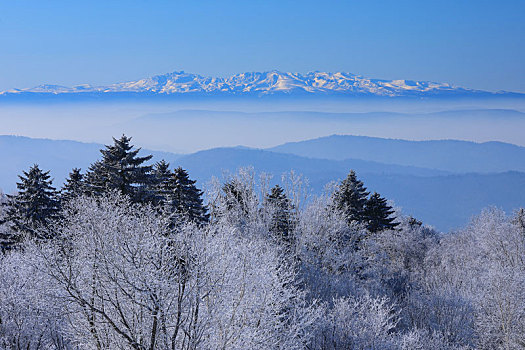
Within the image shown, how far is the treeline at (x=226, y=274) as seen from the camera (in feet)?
47.1

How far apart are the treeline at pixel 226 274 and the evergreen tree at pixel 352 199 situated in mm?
169

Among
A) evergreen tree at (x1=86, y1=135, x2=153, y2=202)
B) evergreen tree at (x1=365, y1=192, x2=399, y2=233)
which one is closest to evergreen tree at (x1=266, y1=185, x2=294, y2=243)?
evergreen tree at (x1=365, y1=192, x2=399, y2=233)

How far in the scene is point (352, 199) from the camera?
161 feet

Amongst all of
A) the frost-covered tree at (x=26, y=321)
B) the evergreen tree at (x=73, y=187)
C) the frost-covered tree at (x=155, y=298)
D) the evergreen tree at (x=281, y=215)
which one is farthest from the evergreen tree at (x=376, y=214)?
the frost-covered tree at (x=26, y=321)

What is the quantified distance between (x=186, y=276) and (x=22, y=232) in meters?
29.4

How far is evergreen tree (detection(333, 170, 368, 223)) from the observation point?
160 feet

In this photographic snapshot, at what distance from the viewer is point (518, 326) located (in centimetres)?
3219

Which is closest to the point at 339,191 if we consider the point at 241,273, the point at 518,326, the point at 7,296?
the point at 518,326

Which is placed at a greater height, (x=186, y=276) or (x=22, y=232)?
(x=186, y=276)

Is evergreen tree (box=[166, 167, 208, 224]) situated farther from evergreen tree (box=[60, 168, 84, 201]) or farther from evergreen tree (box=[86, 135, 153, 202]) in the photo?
evergreen tree (box=[60, 168, 84, 201])

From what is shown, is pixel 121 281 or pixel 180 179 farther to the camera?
pixel 180 179

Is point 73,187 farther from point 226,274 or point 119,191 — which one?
point 226,274

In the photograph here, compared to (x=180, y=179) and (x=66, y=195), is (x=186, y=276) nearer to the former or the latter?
(x=180, y=179)

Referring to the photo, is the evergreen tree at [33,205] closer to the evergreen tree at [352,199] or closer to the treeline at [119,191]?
the treeline at [119,191]
